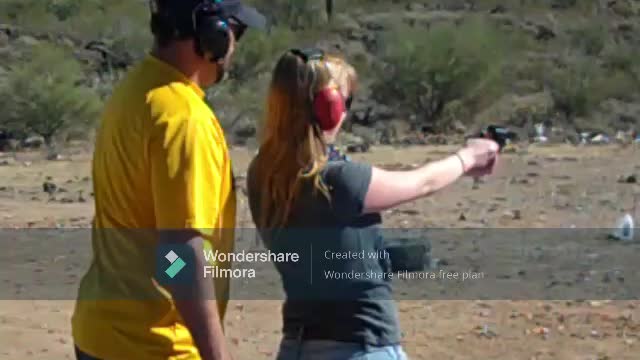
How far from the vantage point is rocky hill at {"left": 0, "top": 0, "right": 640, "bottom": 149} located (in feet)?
75.0

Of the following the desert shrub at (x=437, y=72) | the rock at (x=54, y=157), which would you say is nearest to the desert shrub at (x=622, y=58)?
the desert shrub at (x=437, y=72)

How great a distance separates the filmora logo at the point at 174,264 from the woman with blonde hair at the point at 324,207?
493mm

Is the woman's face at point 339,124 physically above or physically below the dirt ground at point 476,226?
above

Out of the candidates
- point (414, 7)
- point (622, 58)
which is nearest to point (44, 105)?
point (622, 58)

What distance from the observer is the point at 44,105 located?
22.1 m

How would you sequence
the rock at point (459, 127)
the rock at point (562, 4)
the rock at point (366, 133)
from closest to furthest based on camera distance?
1. the rock at point (366, 133)
2. the rock at point (459, 127)
3. the rock at point (562, 4)

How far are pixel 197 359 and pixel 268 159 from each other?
59 centimetres

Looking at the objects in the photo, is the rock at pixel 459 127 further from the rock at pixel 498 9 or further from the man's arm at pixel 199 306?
the man's arm at pixel 199 306

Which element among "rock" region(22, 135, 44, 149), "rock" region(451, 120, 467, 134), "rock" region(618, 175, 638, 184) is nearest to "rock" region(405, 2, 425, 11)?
"rock" region(451, 120, 467, 134)

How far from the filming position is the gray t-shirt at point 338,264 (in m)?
3.32

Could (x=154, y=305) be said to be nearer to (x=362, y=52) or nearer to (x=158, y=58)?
(x=158, y=58)

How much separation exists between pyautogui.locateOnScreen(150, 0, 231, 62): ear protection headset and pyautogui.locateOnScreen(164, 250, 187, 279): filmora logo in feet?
1.58

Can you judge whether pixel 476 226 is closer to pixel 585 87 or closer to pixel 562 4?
pixel 585 87

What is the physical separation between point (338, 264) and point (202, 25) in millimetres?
726
